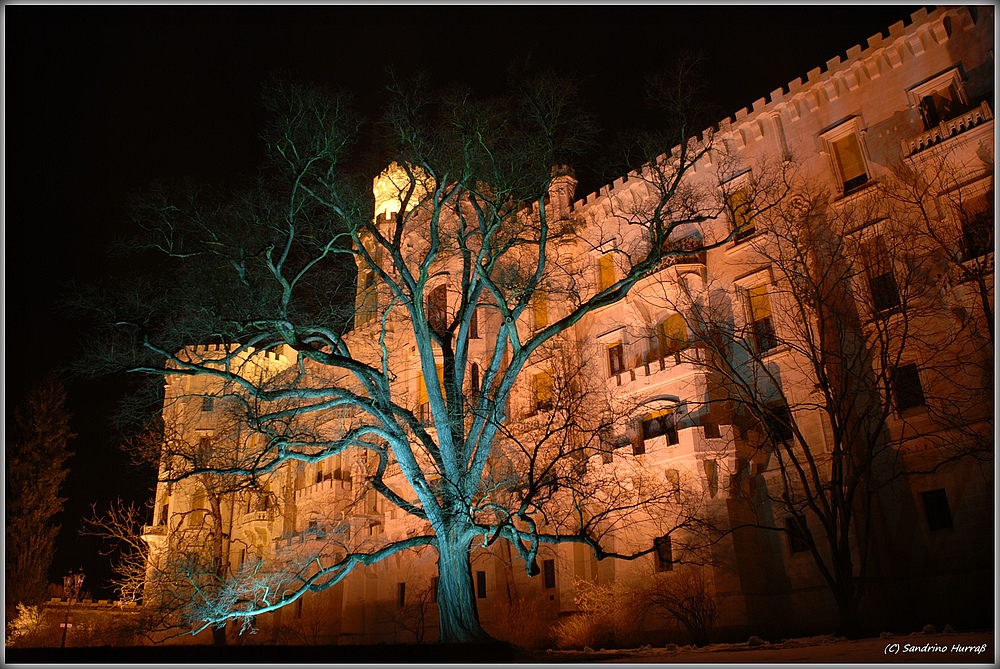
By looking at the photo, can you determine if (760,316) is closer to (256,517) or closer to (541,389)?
(541,389)

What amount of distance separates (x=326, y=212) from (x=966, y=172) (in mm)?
17840

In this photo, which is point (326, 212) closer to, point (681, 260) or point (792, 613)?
point (681, 260)

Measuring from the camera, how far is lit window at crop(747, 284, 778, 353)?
23766 mm

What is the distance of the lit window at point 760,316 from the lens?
23.8m

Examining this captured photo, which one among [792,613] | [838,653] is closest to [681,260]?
[792,613]

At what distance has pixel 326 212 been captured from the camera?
17.4 m

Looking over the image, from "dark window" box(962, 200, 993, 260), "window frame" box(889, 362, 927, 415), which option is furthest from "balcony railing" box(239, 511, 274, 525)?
"dark window" box(962, 200, 993, 260)

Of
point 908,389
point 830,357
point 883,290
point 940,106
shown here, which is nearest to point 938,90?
point 940,106

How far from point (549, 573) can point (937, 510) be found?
43.5ft

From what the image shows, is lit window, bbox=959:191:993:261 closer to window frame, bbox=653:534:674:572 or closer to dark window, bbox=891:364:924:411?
dark window, bbox=891:364:924:411

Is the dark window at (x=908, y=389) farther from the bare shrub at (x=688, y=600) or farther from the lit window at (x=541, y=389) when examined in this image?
the lit window at (x=541, y=389)

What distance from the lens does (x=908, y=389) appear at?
2080 cm

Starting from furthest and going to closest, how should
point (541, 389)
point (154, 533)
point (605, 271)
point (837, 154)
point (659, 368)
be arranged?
point (154, 533) → point (605, 271) → point (541, 389) → point (659, 368) → point (837, 154)

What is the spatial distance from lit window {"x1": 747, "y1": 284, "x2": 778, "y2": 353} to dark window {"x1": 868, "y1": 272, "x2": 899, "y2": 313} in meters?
3.22
